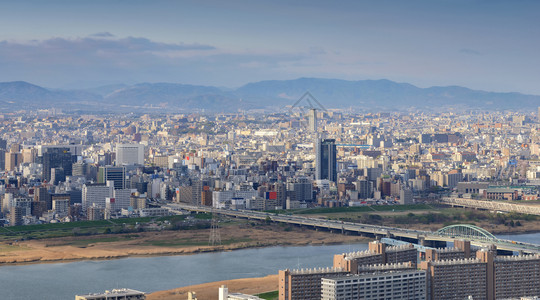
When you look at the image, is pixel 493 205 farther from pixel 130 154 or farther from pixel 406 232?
pixel 130 154

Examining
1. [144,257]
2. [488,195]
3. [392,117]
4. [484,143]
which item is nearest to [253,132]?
[484,143]

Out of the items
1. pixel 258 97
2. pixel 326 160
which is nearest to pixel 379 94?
pixel 258 97

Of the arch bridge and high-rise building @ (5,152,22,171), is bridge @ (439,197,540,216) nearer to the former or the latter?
the arch bridge

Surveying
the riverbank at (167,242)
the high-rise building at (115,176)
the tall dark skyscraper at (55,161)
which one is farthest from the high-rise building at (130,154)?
the riverbank at (167,242)

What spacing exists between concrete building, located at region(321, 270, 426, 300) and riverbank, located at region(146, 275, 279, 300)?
395cm

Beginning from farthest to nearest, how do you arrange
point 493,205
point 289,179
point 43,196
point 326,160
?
point 326,160
point 289,179
point 493,205
point 43,196

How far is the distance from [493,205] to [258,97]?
424 feet

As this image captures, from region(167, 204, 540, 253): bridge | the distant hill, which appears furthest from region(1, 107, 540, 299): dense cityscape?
the distant hill

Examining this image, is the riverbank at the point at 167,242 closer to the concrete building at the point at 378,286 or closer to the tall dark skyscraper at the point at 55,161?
the concrete building at the point at 378,286

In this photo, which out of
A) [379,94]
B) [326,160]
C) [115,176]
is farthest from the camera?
[379,94]

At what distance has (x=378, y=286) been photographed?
16016 mm

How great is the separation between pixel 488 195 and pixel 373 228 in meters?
13.5

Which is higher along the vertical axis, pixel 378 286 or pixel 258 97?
pixel 258 97

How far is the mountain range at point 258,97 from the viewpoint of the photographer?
13565cm
